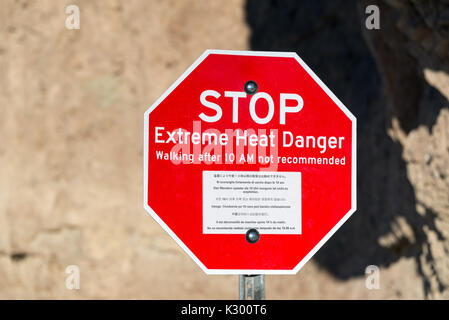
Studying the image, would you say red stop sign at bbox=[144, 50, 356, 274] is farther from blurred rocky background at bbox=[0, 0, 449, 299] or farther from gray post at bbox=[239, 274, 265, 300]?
blurred rocky background at bbox=[0, 0, 449, 299]

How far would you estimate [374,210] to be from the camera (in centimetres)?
212

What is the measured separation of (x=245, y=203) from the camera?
3.00ft

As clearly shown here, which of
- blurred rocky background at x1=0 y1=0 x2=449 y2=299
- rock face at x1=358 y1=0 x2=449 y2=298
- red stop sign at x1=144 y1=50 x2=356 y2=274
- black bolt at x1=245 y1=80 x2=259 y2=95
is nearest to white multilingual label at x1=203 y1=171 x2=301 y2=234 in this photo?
red stop sign at x1=144 y1=50 x2=356 y2=274

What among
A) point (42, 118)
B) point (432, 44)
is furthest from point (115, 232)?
point (432, 44)

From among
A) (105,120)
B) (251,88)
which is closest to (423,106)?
(251,88)

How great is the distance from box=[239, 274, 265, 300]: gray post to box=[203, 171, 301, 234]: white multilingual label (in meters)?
0.08

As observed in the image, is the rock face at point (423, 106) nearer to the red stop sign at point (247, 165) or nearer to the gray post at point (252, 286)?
the red stop sign at point (247, 165)

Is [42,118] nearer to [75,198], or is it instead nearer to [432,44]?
[75,198]

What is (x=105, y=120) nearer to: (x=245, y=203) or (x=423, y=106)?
(x=423, y=106)

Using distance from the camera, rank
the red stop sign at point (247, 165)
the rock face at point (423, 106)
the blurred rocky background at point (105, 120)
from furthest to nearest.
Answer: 1. the blurred rocky background at point (105, 120)
2. the rock face at point (423, 106)
3. the red stop sign at point (247, 165)

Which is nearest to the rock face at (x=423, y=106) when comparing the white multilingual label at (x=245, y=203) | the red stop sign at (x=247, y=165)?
the red stop sign at (x=247, y=165)

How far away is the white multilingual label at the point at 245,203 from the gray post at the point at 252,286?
0.08 m

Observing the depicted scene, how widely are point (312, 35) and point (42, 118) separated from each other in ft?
4.16

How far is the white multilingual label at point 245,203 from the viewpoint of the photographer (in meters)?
0.92
